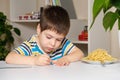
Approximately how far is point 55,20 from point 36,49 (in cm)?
21

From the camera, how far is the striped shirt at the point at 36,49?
1208 mm

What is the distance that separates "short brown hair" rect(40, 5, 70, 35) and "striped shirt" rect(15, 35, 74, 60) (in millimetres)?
119

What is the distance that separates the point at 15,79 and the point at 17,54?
467 mm

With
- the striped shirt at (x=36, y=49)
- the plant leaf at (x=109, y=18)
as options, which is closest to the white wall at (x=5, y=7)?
the striped shirt at (x=36, y=49)

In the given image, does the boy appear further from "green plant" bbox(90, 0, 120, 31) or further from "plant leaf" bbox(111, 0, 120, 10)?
"plant leaf" bbox(111, 0, 120, 10)

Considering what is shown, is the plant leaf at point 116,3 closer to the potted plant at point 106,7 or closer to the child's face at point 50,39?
the potted plant at point 106,7

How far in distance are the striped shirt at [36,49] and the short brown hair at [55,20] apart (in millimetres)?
119

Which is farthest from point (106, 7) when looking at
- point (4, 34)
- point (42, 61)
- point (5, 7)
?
point (5, 7)

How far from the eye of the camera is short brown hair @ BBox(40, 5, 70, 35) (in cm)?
114

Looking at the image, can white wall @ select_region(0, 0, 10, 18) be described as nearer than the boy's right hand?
No

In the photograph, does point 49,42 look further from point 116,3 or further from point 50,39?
point 116,3

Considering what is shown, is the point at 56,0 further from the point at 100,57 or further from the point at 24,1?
the point at 100,57

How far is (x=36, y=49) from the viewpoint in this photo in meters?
1.26

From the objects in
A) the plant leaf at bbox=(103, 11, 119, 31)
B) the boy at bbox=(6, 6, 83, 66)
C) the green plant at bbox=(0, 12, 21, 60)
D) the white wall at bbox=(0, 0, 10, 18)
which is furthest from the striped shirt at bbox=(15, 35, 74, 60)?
the white wall at bbox=(0, 0, 10, 18)
